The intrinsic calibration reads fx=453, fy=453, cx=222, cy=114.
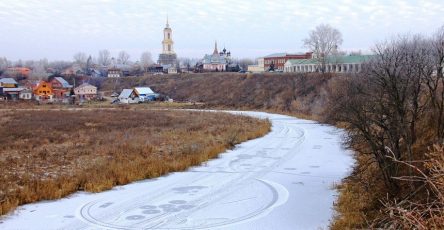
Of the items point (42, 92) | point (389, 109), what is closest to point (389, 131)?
point (389, 109)

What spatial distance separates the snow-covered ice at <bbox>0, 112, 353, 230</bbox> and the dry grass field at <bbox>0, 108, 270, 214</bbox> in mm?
630

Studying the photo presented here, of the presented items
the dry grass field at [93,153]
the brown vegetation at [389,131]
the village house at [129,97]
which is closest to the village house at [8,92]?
the village house at [129,97]

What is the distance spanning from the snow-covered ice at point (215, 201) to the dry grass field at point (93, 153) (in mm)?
630

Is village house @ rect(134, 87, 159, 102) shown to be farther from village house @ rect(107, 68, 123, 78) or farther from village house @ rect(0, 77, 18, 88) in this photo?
village house @ rect(107, 68, 123, 78)

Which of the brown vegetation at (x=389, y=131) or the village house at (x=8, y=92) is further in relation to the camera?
the village house at (x=8, y=92)

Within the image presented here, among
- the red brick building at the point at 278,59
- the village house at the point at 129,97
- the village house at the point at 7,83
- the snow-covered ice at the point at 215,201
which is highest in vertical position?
the red brick building at the point at 278,59

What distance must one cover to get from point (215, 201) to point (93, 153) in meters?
10.2

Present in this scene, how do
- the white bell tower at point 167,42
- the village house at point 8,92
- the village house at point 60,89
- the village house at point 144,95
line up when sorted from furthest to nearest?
the white bell tower at point 167,42 → the village house at point 60,89 → the village house at point 8,92 → the village house at point 144,95

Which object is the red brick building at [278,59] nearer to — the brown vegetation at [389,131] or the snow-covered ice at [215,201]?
the snow-covered ice at [215,201]

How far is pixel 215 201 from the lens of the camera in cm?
1411

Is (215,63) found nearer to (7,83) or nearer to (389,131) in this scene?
(7,83)

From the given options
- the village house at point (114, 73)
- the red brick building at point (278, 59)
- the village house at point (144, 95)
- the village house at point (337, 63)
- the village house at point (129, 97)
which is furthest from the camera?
the village house at point (114, 73)

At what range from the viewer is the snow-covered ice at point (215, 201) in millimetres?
12070

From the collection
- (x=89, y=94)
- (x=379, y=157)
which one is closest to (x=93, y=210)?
(x=379, y=157)
